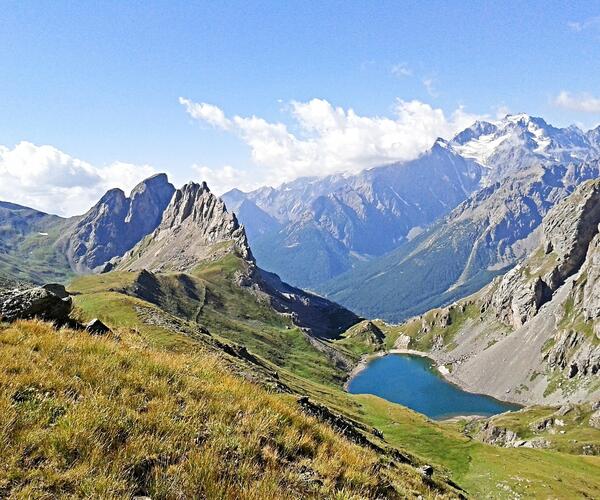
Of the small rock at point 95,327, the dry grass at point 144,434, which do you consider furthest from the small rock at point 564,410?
the small rock at point 95,327

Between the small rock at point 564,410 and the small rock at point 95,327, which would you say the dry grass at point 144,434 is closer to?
the small rock at point 95,327

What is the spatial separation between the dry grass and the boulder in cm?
405

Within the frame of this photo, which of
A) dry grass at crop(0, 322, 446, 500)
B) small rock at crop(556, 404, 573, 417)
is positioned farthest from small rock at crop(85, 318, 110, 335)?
small rock at crop(556, 404, 573, 417)

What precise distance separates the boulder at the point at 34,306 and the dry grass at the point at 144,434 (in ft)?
13.3

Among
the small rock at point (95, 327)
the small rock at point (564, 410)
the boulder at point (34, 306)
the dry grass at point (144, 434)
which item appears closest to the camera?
the dry grass at point (144, 434)

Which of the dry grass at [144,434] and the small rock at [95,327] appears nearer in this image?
the dry grass at [144,434]

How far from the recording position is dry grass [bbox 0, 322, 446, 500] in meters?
9.73

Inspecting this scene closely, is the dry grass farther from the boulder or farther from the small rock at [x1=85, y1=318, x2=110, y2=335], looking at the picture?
the small rock at [x1=85, y1=318, x2=110, y2=335]

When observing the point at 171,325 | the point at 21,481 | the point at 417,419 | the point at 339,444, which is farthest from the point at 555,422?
the point at 21,481

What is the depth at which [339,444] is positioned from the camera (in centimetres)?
1537

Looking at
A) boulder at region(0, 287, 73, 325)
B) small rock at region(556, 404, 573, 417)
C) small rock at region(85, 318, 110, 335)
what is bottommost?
small rock at region(556, 404, 573, 417)

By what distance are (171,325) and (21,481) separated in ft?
303

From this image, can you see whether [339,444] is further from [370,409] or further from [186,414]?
[370,409]

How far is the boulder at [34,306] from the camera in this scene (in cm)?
1994
